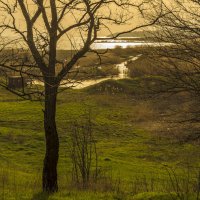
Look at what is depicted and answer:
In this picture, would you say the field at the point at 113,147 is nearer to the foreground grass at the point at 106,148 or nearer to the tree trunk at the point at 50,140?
the foreground grass at the point at 106,148

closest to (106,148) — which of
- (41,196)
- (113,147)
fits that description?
(113,147)

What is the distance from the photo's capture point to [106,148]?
26.7 metres

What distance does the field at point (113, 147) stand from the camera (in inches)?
530

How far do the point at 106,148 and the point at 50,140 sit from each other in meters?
13.7

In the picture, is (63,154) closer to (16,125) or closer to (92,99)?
(16,125)

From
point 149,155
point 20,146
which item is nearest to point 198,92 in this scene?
point 149,155

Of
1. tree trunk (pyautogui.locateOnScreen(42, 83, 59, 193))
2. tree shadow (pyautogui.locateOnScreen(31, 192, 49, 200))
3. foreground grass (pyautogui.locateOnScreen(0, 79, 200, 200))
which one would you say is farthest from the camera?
foreground grass (pyautogui.locateOnScreen(0, 79, 200, 200))

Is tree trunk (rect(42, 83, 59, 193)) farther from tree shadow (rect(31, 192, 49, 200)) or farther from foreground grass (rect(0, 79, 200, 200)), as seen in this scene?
tree shadow (rect(31, 192, 49, 200))

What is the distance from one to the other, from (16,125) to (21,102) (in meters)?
9.25

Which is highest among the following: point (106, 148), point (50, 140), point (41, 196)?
point (50, 140)

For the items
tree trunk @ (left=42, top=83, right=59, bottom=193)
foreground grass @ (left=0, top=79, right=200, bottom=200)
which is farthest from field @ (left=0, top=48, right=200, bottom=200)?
tree trunk @ (left=42, top=83, right=59, bottom=193)

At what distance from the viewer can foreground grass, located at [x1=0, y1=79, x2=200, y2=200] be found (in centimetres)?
1433

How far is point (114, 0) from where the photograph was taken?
46.2 ft

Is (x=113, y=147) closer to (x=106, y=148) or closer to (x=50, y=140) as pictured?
(x=106, y=148)
